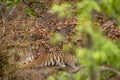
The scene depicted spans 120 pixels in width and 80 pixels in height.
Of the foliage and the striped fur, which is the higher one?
the foliage

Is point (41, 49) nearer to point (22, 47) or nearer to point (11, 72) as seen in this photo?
point (22, 47)

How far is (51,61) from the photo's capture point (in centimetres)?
991

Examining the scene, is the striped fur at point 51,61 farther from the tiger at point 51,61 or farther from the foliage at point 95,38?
the foliage at point 95,38

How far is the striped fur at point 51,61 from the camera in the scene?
31.2ft

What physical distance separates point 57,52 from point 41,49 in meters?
0.85

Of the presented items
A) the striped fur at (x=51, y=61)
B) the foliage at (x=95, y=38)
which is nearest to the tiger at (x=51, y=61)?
the striped fur at (x=51, y=61)

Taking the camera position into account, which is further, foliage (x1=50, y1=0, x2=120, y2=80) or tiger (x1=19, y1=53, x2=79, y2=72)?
tiger (x1=19, y1=53, x2=79, y2=72)

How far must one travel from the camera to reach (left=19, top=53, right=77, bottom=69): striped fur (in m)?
9.52

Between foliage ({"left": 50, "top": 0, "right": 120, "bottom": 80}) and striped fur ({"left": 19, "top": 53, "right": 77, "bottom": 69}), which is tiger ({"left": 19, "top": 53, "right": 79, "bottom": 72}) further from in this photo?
foliage ({"left": 50, "top": 0, "right": 120, "bottom": 80})

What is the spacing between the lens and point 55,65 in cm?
998

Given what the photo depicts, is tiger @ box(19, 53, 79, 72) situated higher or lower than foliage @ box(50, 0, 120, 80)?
lower

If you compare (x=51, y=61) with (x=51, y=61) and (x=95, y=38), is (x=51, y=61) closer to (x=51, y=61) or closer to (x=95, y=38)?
(x=51, y=61)

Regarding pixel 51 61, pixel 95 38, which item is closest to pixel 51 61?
pixel 51 61

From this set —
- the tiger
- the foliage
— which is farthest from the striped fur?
the foliage
